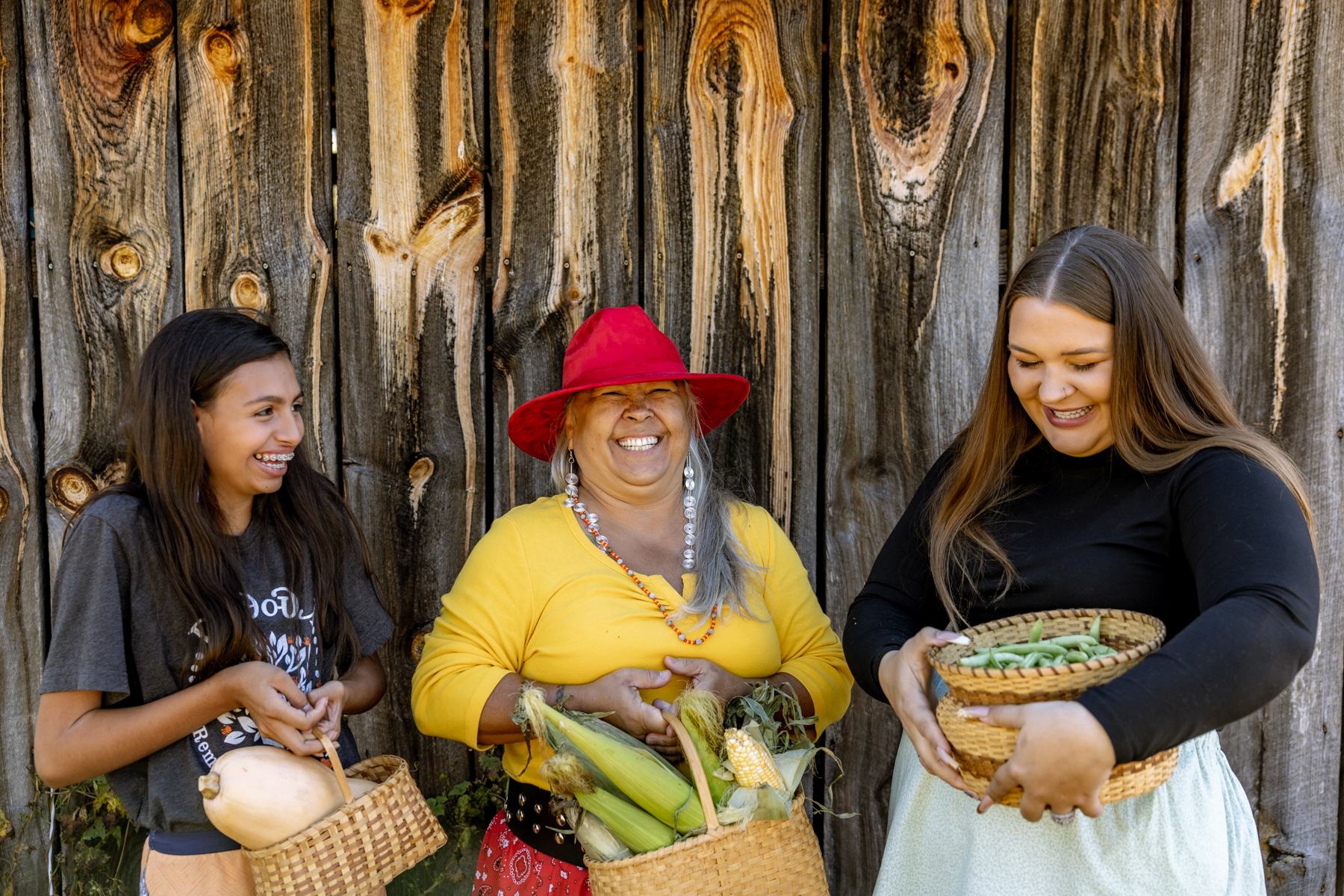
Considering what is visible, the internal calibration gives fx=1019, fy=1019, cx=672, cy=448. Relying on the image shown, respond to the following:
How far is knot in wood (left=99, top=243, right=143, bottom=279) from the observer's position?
9.77ft

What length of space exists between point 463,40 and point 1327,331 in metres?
2.64

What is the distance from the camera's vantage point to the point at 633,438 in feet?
8.66

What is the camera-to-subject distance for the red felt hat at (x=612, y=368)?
261 cm

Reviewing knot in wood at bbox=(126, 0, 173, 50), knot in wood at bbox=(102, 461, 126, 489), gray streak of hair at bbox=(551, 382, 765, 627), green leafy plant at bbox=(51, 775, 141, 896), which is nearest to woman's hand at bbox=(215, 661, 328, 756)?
gray streak of hair at bbox=(551, 382, 765, 627)

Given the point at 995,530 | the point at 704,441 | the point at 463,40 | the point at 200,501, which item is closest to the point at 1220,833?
the point at 995,530

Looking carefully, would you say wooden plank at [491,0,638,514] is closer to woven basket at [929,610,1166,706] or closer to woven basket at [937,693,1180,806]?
woven basket at [929,610,1166,706]

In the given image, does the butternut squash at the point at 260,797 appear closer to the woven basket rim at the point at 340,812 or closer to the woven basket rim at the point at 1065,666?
the woven basket rim at the point at 340,812

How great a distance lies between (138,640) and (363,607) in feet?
1.69

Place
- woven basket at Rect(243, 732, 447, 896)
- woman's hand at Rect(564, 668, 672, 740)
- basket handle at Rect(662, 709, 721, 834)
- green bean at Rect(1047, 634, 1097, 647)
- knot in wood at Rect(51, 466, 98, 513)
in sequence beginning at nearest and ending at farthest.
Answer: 1. green bean at Rect(1047, 634, 1097, 647)
2. woven basket at Rect(243, 732, 447, 896)
3. basket handle at Rect(662, 709, 721, 834)
4. woman's hand at Rect(564, 668, 672, 740)
5. knot in wood at Rect(51, 466, 98, 513)

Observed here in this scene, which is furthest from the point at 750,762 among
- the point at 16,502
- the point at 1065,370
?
the point at 16,502

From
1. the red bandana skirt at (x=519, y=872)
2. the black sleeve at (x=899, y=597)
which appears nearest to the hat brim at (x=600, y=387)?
the black sleeve at (x=899, y=597)

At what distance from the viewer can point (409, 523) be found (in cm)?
312

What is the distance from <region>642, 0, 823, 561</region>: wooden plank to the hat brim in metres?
0.19

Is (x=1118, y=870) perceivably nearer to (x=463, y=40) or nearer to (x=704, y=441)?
(x=704, y=441)
